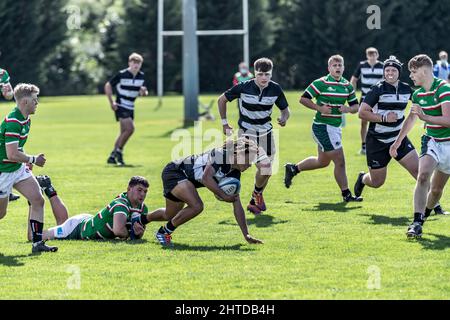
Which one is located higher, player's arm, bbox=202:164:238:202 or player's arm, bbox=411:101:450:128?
player's arm, bbox=411:101:450:128

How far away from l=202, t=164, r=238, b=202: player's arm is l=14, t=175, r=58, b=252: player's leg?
1.69m

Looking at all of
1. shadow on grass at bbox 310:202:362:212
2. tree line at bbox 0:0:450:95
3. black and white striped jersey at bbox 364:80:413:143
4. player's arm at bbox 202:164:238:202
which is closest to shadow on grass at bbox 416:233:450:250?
player's arm at bbox 202:164:238:202

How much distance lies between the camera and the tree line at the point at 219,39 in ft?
208

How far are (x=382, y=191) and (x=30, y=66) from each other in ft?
169

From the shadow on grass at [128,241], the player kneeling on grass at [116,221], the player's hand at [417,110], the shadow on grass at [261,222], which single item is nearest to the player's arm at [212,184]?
the player kneeling on grass at [116,221]

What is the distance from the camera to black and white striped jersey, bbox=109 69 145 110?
65.2ft

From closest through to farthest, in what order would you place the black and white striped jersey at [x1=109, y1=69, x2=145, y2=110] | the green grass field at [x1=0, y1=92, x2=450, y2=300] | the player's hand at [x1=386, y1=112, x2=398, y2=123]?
the green grass field at [x1=0, y1=92, x2=450, y2=300] < the player's hand at [x1=386, y1=112, x2=398, y2=123] < the black and white striped jersey at [x1=109, y1=69, x2=145, y2=110]

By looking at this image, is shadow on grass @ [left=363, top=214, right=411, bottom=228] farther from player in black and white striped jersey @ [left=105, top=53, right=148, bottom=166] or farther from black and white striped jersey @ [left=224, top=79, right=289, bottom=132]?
player in black and white striped jersey @ [left=105, top=53, right=148, bottom=166]

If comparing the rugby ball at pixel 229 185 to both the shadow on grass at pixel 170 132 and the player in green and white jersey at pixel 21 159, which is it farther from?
the shadow on grass at pixel 170 132

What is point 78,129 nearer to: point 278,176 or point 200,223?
point 278,176

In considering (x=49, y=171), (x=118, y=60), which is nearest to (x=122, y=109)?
(x=49, y=171)

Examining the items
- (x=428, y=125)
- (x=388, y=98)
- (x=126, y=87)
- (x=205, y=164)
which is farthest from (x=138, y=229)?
(x=126, y=87)

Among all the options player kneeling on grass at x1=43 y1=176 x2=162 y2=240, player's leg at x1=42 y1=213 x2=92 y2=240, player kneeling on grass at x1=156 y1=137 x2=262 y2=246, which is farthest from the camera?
player's leg at x1=42 y1=213 x2=92 y2=240

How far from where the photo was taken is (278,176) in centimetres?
1772
